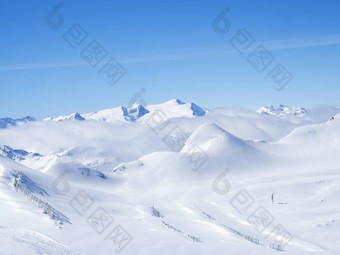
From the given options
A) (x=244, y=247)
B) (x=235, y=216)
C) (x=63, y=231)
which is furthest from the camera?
(x=235, y=216)

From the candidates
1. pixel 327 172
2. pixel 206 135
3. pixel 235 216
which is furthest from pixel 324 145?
pixel 235 216

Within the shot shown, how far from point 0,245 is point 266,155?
112m

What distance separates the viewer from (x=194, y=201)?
6781 cm

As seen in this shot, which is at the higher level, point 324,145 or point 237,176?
point 324,145

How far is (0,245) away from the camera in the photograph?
31.9ft

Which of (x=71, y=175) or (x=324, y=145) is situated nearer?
(x=71, y=175)

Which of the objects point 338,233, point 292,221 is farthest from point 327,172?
point 338,233

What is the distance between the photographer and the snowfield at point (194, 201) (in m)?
14.8

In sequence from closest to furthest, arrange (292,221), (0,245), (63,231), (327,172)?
(0,245) < (63,231) < (292,221) < (327,172)

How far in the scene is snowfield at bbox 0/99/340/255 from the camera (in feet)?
48.4

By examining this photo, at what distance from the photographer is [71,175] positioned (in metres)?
104

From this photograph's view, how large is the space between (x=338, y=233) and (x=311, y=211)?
13.9 m

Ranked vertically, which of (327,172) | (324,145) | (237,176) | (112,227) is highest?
(324,145)

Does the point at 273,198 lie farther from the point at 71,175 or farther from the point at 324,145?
the point at 71,175
